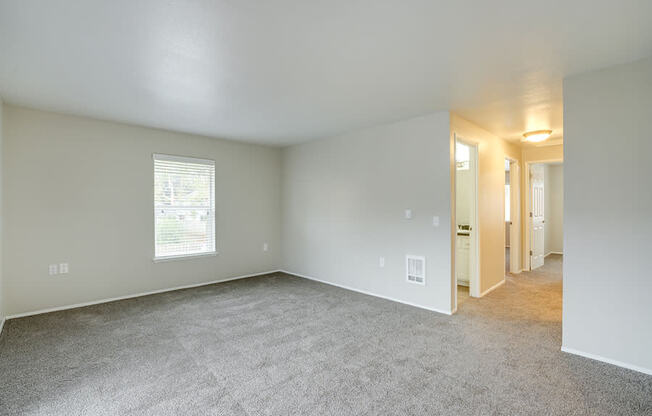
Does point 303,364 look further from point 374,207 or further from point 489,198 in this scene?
point 489,198

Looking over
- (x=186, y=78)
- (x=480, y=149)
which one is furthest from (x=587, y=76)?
(x=186, y=78)

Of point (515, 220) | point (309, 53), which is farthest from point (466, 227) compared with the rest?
point (309, 53)

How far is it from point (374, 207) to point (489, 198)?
1809 mm

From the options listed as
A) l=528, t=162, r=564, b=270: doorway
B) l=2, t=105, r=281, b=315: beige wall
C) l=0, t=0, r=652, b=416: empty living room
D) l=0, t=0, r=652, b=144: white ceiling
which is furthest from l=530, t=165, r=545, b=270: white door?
l=2, t=105, r=281, b=315: beige wall

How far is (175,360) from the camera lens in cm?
263

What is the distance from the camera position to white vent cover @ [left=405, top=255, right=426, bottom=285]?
3961 millimetres

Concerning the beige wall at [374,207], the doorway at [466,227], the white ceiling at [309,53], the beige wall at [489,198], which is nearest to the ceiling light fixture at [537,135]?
the beige wall at [489,198]

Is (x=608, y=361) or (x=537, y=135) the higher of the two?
(x=537, y=135)

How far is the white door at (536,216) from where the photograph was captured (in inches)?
248

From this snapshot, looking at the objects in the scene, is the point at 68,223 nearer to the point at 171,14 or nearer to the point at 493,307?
the point at 171,14

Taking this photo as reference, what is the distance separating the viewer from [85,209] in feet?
13.3

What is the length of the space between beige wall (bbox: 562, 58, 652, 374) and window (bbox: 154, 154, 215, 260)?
189 inches

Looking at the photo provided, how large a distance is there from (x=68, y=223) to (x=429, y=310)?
4.67 m

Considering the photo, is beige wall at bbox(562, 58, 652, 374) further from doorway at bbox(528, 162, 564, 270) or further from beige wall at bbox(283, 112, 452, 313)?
doorway at bbox(528, 162, 564, 270)
